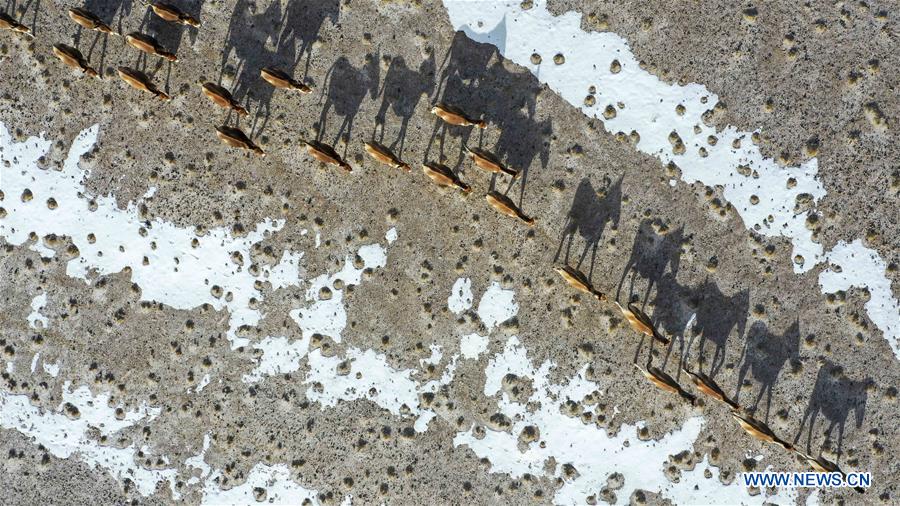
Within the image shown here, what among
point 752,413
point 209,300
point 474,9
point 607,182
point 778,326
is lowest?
point 209,300

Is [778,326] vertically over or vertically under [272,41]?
under

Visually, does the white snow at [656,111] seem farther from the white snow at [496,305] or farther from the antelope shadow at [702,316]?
the white snow at [496,305]

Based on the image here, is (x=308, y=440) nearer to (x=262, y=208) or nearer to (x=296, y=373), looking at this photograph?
(x=296, y=373)

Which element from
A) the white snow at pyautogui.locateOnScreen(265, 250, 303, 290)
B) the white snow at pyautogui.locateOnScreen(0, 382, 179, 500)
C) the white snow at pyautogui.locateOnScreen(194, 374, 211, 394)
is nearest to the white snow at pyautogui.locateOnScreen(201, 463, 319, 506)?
the white snow at pyautogui.locateOnScreen(194, 374, 211, 394)

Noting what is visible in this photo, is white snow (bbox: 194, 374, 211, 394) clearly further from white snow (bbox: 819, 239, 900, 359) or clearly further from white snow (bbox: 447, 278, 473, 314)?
white snow (bbox: 819, 239, 900, 359)

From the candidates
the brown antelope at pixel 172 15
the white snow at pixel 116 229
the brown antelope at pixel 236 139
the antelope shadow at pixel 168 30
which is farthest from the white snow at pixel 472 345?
the brown antelope at pixel 172 15

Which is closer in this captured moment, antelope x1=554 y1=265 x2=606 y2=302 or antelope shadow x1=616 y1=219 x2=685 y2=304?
antelope x1=554 y1=265 x2=606 y2=302

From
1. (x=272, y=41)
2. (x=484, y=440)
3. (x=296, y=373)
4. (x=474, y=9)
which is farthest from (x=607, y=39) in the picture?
(x=296, y=373)
